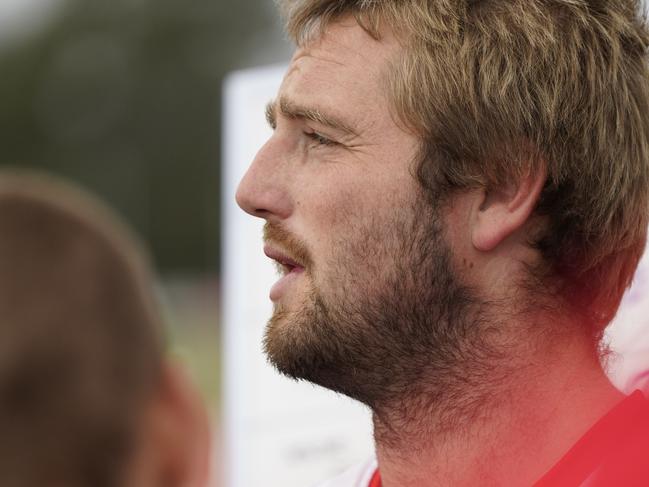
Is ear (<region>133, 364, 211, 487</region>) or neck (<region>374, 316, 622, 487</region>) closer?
ear (<region>133, 364, 211, 487</region>)

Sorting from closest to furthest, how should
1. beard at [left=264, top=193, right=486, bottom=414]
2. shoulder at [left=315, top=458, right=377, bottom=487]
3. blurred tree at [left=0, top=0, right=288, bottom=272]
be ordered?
beard at [left=264, top=193, right=486, bottom=414] → shoulder at [left=315, top=458, right=377, bottom=487] → blurred tree at [left=0, top=0, right=288, bottom=272]

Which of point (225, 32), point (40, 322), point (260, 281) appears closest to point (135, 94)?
point (225, 32)

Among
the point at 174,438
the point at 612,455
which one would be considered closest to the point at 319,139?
the point at 612,455

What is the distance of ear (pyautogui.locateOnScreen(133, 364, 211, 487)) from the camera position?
1.58 meters

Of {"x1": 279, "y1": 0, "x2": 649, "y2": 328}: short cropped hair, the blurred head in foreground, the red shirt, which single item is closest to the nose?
{"x1": 279, "y1": 0, "x2": 649, "y2": 328}: short cropped hair

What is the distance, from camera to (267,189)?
2662mm

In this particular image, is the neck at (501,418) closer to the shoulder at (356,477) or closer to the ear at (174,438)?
the shoulder at (356,477)

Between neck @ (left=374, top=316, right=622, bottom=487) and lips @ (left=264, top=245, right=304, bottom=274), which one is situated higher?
lips @ (left=264, top=245, right=304, bottom=274)

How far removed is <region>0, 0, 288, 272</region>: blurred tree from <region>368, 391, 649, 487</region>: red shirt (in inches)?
941

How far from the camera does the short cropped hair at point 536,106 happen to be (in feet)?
8.61

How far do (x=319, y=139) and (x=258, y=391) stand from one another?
4.14ft

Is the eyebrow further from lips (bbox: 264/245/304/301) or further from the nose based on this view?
lips (bbox: 264/245/304/301)

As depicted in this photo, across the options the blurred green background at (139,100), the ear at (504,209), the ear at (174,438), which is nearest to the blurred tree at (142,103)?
the blurred green background at (139,100)

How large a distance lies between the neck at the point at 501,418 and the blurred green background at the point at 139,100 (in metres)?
22.6
